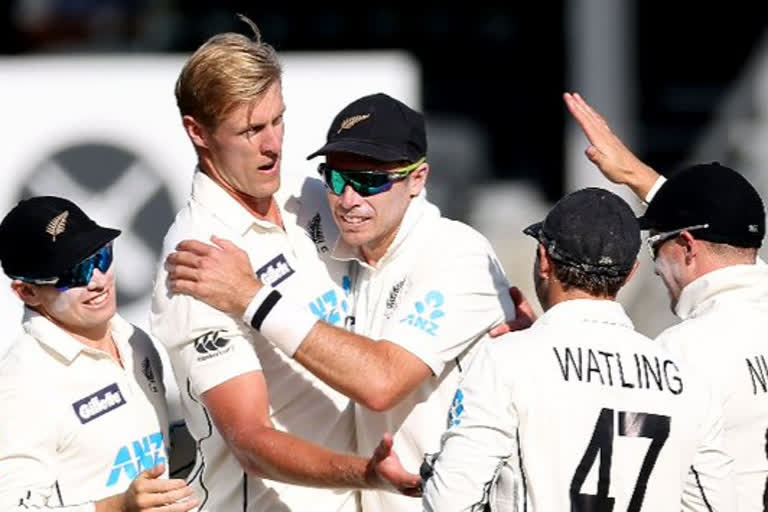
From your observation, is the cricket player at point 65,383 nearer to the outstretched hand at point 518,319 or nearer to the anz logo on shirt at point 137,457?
the anz logo on shirt at point 137,457

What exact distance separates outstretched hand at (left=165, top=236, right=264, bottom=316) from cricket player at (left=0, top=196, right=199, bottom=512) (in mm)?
237

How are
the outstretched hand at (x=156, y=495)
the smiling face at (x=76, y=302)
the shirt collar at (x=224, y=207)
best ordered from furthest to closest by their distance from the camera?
the shirt collar at (x=224, y=207) → the smiling face at (x=76, y=302) → the outstretched hand at (x=156, y=495)

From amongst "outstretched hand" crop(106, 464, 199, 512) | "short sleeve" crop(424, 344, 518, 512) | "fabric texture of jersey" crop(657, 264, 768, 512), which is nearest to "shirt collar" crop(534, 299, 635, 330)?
"short sleeve" crop(424, 344, 518, 512)

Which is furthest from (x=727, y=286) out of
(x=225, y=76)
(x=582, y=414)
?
(x=225, y=76)

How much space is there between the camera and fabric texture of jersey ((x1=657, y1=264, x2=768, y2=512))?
4.61 m

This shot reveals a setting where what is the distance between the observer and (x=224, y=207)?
5.04 meters

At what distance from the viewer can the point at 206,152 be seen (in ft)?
16.7

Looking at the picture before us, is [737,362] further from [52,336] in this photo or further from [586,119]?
[52,336]

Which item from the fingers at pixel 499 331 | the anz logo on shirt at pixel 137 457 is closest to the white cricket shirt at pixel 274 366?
the anz logo on shirt at pixel 137 457

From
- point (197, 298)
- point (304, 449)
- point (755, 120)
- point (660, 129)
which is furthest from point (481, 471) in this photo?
point (660, 129)

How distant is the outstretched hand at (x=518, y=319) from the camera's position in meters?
4.97

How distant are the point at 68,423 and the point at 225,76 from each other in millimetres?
1003

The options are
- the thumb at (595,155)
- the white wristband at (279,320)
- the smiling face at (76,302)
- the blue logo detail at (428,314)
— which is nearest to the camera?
the white wristband at (279,320)

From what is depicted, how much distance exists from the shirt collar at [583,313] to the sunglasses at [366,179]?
2.53 feet
